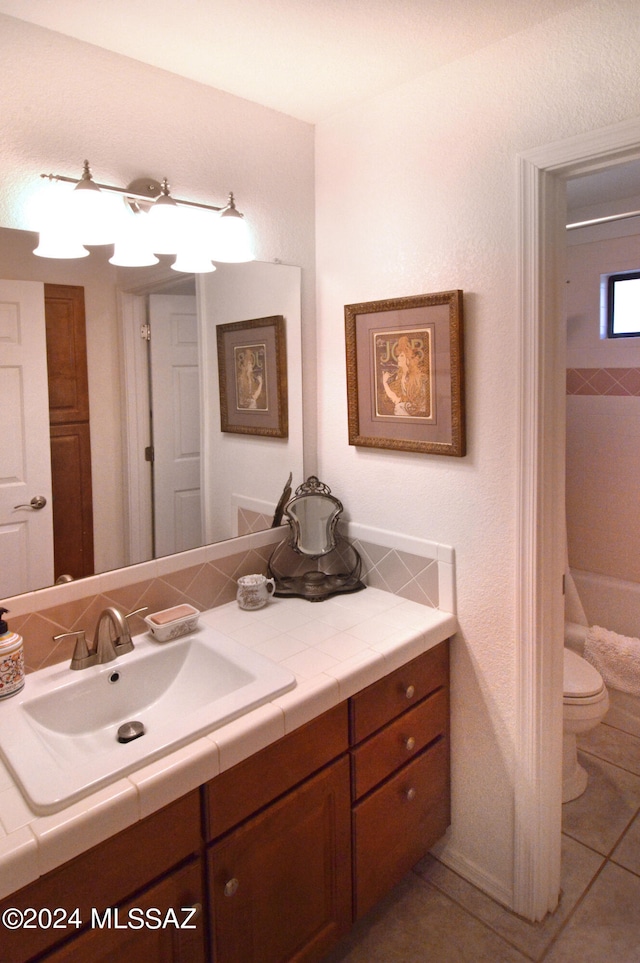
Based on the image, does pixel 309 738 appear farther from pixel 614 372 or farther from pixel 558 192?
pixel 614 372

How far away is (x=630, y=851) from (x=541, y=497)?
4.11 feet

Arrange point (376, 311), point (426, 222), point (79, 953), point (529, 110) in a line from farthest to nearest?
point (376, 311), point (426, 222), point (529, 110), point (79, 953)

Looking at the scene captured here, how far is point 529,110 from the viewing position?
1.45 m

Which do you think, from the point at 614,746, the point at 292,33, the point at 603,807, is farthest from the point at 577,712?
the point at 292,33

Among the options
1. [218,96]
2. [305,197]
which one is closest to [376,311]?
[305,197]

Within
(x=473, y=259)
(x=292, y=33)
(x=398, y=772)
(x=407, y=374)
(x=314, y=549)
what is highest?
(x=292, y=33)

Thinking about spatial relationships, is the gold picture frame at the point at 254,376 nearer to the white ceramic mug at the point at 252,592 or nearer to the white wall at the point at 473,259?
the white wall at the point at 473,259

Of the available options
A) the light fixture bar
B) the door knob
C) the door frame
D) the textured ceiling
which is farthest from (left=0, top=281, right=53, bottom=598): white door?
the door frame

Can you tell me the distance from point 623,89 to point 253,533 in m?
1.45

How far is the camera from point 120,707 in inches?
56.2

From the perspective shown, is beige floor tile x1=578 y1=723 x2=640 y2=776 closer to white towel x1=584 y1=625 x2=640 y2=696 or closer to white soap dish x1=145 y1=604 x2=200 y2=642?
white towel x1=584 y1=625 x2=640 y2=696

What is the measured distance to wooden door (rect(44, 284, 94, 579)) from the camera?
144 cm

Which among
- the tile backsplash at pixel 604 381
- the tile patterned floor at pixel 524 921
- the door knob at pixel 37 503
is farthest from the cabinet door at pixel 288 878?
the tile backsplash at pixel 604 381

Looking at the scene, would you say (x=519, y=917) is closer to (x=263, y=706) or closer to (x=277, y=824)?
(x=277, y=824)
